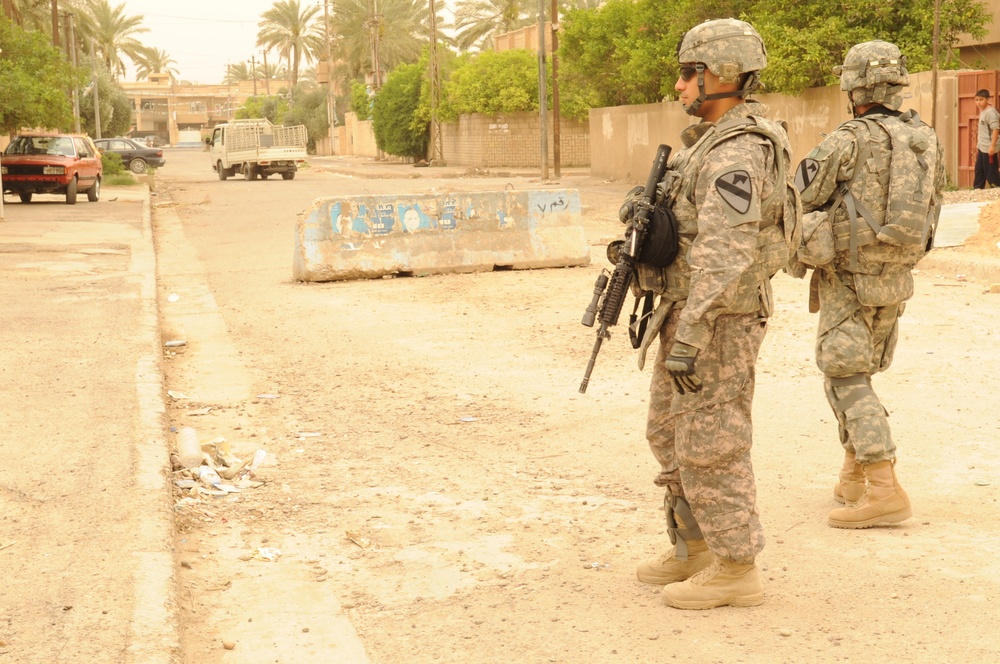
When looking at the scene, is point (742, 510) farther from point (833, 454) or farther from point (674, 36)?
point (674, 36)

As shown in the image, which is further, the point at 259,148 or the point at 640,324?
the point at 259,148

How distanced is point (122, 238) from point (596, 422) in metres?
12.3

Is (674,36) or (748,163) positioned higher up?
(674,36)

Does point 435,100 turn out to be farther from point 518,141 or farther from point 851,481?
point 851,481

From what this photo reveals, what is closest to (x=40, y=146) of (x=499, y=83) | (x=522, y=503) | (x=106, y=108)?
(x=499, y=83)

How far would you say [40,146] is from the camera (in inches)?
1002

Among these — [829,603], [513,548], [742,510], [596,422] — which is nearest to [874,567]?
[829,603]

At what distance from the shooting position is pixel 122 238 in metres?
17.0

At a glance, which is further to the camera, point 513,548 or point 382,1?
point 382,1

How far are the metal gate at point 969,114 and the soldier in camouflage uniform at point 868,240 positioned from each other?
549 inches

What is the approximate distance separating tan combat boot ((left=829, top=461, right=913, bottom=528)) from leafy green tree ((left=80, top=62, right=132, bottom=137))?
5634 cm

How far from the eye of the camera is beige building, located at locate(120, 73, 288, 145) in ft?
433

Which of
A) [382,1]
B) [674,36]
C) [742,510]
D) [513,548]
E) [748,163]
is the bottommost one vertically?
[513,548]

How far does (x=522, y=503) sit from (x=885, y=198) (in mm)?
1911
